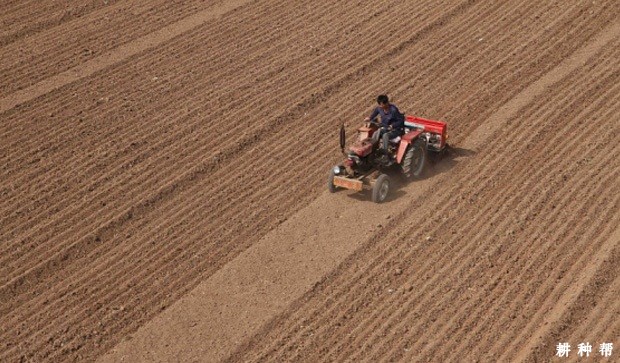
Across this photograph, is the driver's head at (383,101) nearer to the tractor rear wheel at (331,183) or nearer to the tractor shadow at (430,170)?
the tractor shadow at (430,170)

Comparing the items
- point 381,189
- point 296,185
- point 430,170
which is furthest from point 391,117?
point 296,185

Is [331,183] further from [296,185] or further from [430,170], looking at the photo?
[430,170]

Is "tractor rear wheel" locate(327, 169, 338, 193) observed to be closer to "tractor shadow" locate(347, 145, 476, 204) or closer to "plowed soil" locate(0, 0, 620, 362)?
"plowed soil" locate(0, 0, 620, 362)

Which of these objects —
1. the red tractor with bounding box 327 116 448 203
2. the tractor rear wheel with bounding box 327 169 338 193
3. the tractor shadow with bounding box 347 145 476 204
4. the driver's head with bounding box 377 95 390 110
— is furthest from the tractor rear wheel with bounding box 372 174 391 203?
the driver's head with bounding box 377 95 390 110

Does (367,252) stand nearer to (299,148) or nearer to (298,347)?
(298,347)

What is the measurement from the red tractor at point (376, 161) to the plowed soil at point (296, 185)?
0.35 m

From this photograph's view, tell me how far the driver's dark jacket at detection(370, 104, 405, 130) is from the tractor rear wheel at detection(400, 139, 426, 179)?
1.42 ft

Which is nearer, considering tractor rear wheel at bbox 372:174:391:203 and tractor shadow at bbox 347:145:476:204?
tractor rear wheel at bbox 372:174:391:203

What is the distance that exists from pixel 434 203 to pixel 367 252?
1.84 meters

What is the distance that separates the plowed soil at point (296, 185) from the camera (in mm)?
12977

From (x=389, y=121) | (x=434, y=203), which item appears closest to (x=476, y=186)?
(x=434, y=203)

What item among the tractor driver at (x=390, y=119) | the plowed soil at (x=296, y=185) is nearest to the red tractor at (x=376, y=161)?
the tractor driver at (x=390, y=119)

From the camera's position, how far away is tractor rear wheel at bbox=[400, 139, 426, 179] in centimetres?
1602

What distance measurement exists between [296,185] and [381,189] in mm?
1650
